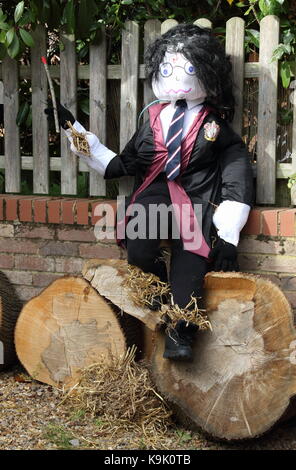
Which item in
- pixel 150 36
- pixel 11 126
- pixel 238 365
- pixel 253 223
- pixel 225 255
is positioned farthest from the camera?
pixel 11 126

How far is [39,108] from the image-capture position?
4.12 m

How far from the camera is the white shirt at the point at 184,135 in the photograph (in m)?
3.49

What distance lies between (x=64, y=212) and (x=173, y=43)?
1.12 m

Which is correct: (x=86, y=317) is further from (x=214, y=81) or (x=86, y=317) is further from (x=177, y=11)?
(x=177, y=11)

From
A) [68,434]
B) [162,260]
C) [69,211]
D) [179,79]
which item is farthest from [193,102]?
[68,434]

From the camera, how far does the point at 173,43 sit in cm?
360

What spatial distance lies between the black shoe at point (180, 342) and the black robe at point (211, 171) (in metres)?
0.46

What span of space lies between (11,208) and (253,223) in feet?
4.70

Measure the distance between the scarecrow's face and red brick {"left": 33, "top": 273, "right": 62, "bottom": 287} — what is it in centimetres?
126

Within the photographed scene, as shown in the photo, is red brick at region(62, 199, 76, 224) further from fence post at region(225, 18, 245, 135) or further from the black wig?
fence post at region(225, 18, 245, 135)

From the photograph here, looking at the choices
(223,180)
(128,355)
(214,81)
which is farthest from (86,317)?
(214,81)

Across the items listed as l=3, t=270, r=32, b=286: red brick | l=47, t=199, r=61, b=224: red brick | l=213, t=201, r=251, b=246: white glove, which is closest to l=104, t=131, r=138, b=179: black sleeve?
l=47, t=199, r=61, b=224: red brick

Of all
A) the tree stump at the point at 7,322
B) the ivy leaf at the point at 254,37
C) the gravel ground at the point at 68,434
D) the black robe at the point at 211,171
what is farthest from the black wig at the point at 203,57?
the gravel ground at the point at 68,434

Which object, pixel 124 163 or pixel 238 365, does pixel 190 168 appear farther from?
pixel 238 365
